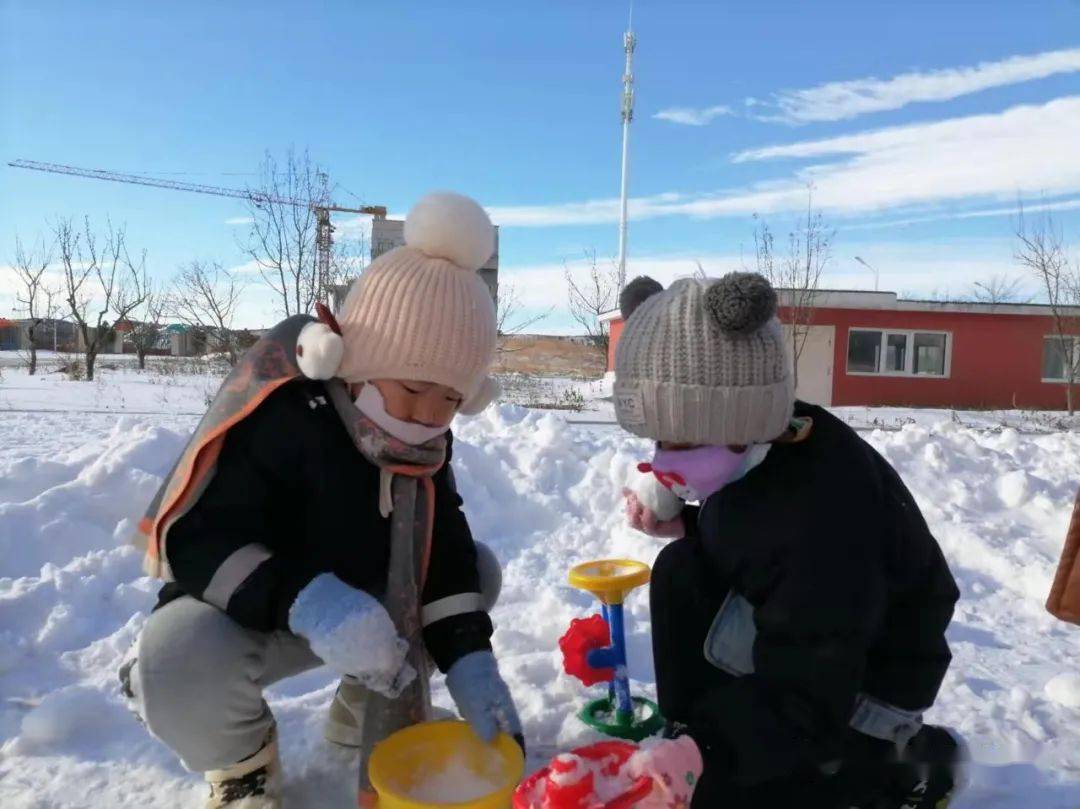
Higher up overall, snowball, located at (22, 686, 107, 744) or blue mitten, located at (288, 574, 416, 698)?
blue mitten, located at (288, 574, 416, 698)

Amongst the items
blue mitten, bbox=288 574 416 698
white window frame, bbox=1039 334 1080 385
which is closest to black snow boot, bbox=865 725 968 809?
blue mitten, bbox=288 574 416 698

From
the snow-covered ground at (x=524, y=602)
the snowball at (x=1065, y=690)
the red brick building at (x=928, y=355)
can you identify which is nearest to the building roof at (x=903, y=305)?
the red brick building at (x=928, y=355)

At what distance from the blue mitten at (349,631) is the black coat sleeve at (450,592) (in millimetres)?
243

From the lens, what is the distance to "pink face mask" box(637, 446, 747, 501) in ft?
5.35

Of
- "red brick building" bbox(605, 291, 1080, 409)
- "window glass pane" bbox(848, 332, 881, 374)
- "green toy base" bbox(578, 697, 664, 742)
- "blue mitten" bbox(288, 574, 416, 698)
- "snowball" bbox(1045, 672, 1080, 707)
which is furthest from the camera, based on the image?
"window glass pane" bbox(848, 332, 881, 374)

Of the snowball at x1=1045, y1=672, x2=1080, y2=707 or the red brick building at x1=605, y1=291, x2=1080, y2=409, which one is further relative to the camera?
the red brick building at x1=605, y1=291, x2=1080, y2=409

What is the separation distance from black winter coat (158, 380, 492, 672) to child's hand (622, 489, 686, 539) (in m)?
0.47

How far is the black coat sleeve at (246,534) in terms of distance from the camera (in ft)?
5.38

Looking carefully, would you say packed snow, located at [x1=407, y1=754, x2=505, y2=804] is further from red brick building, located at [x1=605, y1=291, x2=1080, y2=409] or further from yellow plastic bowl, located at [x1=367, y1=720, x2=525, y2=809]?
red brick building, located at [x1=605, y1=291, x2=1080, y2=409]

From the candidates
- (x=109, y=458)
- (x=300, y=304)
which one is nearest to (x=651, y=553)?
(x=109, y=458)

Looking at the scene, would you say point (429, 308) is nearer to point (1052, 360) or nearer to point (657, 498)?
point (657, 498)

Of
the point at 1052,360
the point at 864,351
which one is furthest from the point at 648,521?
the point at 1052,360

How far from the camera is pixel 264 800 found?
171 cm

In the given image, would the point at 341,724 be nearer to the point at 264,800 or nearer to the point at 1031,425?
the point at 264,800
